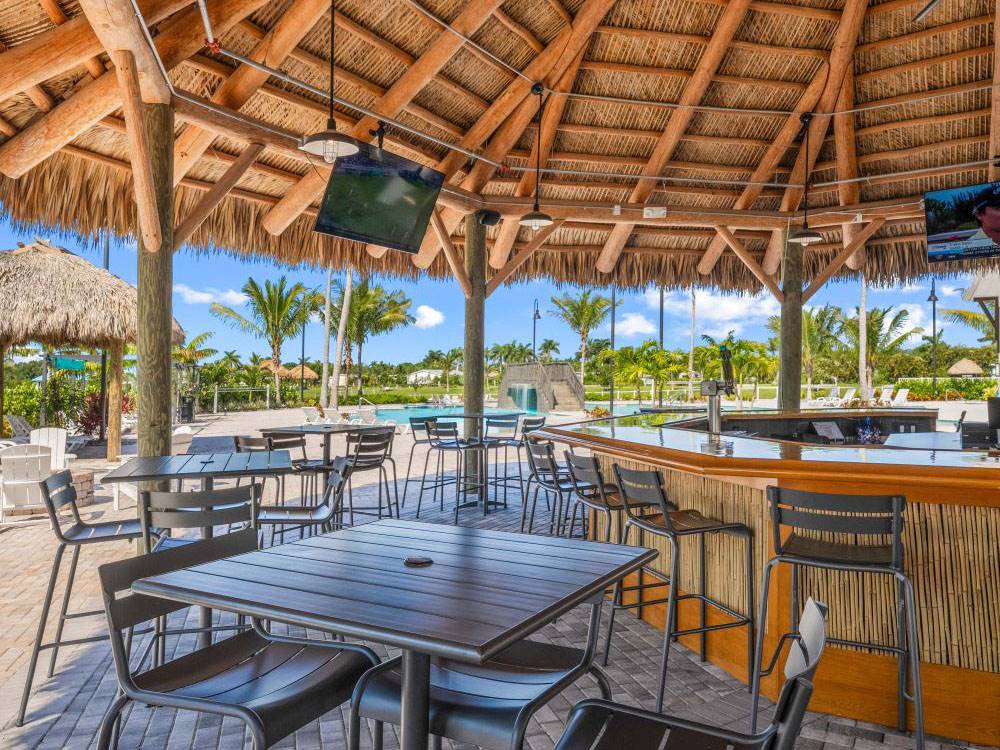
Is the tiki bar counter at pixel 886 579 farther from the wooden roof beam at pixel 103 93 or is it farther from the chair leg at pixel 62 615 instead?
the wooden roof beam at pixel 103 93

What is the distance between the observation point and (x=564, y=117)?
7.91 metres

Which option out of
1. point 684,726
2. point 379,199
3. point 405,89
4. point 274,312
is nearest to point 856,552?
point 684,726

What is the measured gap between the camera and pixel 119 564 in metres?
1.82

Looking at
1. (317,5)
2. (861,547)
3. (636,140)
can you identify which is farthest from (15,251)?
(861,547)

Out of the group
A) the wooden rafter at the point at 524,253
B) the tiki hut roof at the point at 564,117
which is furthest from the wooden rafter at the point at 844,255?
the wooden rafter at the point at 524,253

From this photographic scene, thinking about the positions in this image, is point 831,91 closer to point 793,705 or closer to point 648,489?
point 648,489

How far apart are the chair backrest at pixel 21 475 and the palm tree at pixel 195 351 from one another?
17.9 m

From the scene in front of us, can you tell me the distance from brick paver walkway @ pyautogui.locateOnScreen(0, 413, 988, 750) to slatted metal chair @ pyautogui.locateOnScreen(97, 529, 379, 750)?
764 millimetres

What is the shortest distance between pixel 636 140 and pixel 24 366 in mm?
33453

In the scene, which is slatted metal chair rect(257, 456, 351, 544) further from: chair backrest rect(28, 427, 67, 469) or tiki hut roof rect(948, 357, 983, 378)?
tiki hut roof rect(948, 357, 983, 378)

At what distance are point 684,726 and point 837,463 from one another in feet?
5.41

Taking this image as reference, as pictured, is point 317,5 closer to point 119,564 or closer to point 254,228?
point 254,228

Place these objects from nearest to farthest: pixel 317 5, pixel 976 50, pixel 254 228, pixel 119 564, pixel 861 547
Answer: pixel 119 564 → pixel 861 547 → pixel 317 5 → pixel 976 50 → pixel 254 228

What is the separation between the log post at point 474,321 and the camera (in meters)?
7.86
